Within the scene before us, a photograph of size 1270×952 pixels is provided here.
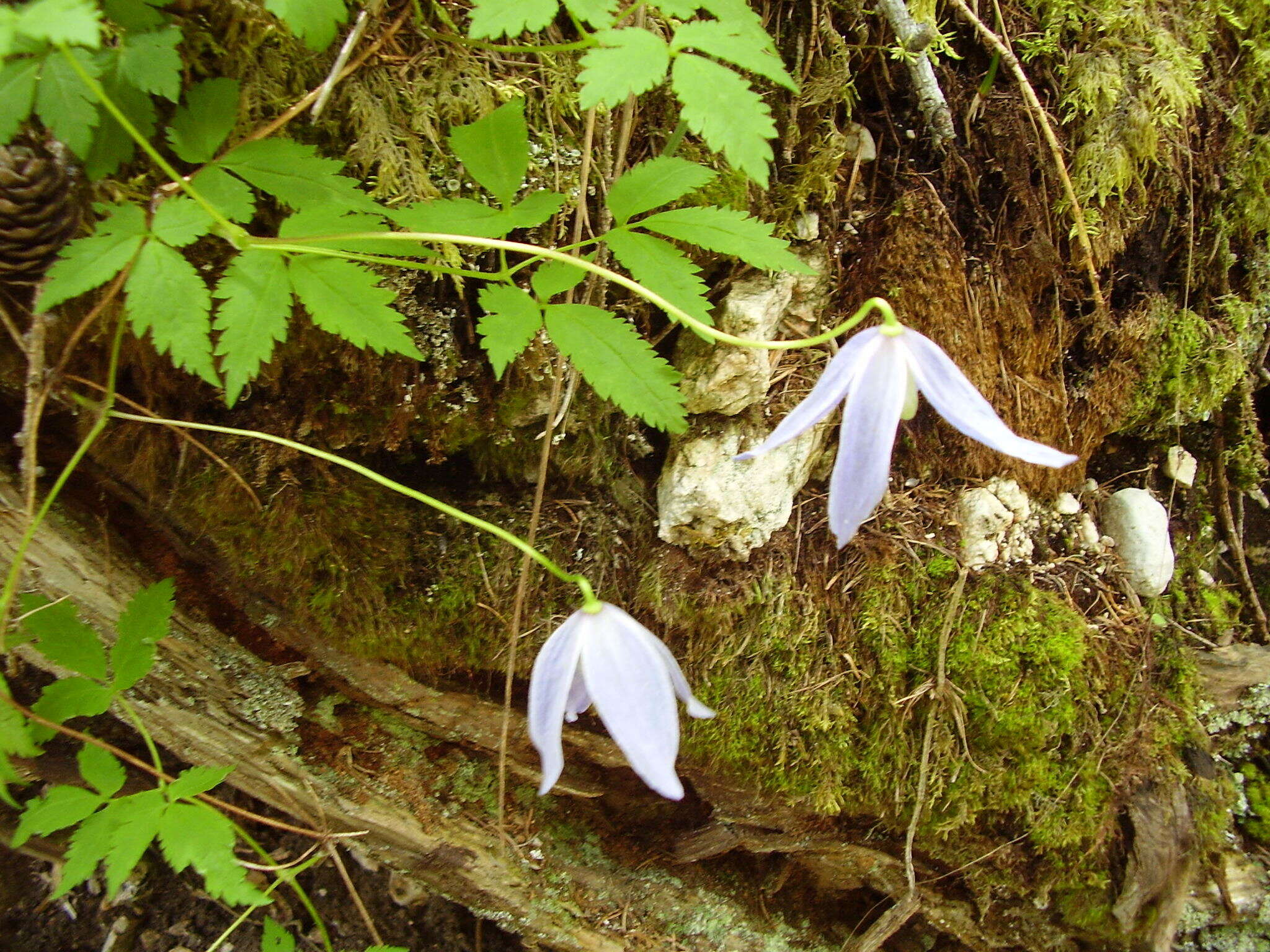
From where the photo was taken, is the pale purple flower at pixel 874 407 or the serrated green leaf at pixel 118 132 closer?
the pale purple flower at pixel 874 407

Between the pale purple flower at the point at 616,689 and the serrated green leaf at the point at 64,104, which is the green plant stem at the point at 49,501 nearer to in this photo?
the serrated green leaf at the point at 64,104

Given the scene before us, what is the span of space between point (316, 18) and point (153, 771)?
136cm

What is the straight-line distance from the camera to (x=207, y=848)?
1.40 m

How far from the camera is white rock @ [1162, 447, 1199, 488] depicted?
7.23ft

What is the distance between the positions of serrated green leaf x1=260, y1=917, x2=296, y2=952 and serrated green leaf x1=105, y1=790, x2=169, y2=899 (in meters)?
0.49

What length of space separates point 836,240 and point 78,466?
1.83 m

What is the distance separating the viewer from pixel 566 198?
1531mm

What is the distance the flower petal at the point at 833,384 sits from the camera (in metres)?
1.04

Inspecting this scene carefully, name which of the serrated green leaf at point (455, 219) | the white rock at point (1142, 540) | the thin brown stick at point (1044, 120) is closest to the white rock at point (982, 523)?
the white rock at point (1142, 540)

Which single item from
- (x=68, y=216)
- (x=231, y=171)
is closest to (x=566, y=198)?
(x=231, y=171)

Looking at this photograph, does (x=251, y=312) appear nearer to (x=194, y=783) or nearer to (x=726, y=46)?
(x=726, y=46)

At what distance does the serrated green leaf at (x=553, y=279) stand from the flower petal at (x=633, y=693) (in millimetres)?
561

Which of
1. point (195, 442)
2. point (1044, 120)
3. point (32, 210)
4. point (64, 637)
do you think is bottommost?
point (64, 637)

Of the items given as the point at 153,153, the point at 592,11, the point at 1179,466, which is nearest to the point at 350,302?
the point at 153,153
